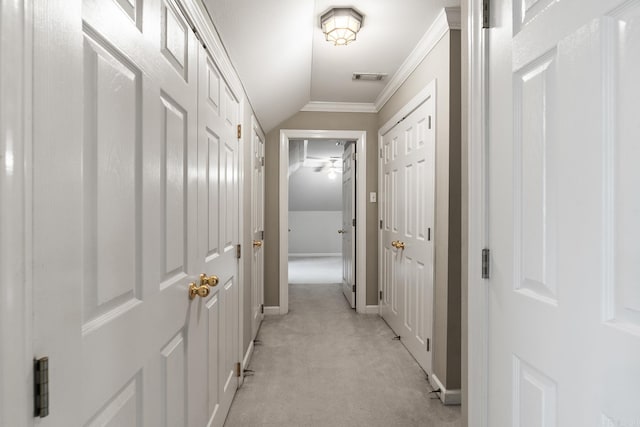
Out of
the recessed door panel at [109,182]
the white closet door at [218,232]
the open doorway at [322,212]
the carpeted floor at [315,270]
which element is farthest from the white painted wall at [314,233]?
the recessed door panel at [109,182]

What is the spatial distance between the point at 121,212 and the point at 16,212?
35cm

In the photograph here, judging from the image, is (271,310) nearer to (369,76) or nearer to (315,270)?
(369,76)

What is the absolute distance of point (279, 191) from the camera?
400cm

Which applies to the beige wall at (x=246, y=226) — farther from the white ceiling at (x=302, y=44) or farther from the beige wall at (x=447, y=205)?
the beige wall at (x=447, y=205)

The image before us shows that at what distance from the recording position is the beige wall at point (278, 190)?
157 inches

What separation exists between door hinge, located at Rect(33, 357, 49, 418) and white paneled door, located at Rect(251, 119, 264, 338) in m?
2.42

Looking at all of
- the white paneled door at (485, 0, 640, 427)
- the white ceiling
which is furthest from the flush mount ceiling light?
the white paneled door at (485, 0, 640, 427)

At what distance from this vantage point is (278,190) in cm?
400

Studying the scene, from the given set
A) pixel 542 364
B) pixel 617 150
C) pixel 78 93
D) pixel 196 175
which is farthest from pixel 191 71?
pixel 542 364

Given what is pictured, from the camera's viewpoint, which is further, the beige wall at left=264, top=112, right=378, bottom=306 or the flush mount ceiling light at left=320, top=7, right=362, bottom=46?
the beige wall at left=264, top=112, right=378, bottom=306

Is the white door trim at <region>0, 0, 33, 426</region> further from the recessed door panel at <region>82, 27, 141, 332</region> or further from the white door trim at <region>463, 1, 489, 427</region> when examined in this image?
the white door trim at <region>463, 1, 489, 427</region>

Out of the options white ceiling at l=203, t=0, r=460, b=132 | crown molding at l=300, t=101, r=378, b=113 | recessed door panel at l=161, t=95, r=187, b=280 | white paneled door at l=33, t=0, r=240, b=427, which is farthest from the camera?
crown molding at l=300, t=101, r=378, b=113

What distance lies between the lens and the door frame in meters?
3.97

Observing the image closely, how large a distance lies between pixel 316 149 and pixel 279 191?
7.93 feet
